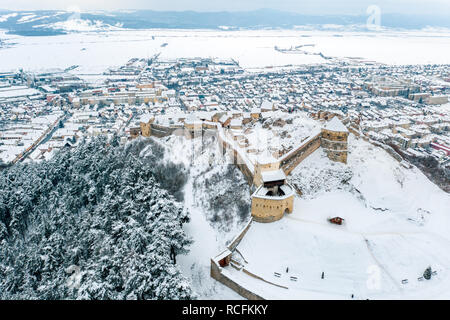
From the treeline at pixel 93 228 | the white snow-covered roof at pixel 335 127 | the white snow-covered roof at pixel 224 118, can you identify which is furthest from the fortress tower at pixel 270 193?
the white snow-covered roof at pixel 224 118

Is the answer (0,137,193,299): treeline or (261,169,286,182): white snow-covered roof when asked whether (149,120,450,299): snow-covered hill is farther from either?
(261,169,286,182): white snow-covered roof

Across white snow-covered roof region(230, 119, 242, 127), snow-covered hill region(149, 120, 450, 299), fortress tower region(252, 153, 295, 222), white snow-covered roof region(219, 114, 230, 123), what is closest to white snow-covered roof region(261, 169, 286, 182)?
fortress tower region(252, 153, 295, 222)

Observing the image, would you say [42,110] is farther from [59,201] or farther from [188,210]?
[188,210]

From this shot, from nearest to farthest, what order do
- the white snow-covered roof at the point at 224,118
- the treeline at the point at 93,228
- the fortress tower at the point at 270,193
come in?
the treeline at the point at 93,228 < the fortress tower at the point at 270,193 < the white snow-covered roof at the point at 224,118

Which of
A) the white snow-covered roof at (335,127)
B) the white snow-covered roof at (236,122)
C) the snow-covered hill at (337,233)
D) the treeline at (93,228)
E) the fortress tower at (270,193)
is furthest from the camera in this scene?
the white snow-covered roof at (236,122)

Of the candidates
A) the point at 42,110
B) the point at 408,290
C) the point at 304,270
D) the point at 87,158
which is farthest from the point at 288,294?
the point at 42,110

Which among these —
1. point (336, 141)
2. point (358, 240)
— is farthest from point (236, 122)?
point (358, 240)

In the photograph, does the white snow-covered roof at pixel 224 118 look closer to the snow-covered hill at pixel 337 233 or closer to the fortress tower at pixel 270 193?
the snow-covered hill at pixel 337 233
